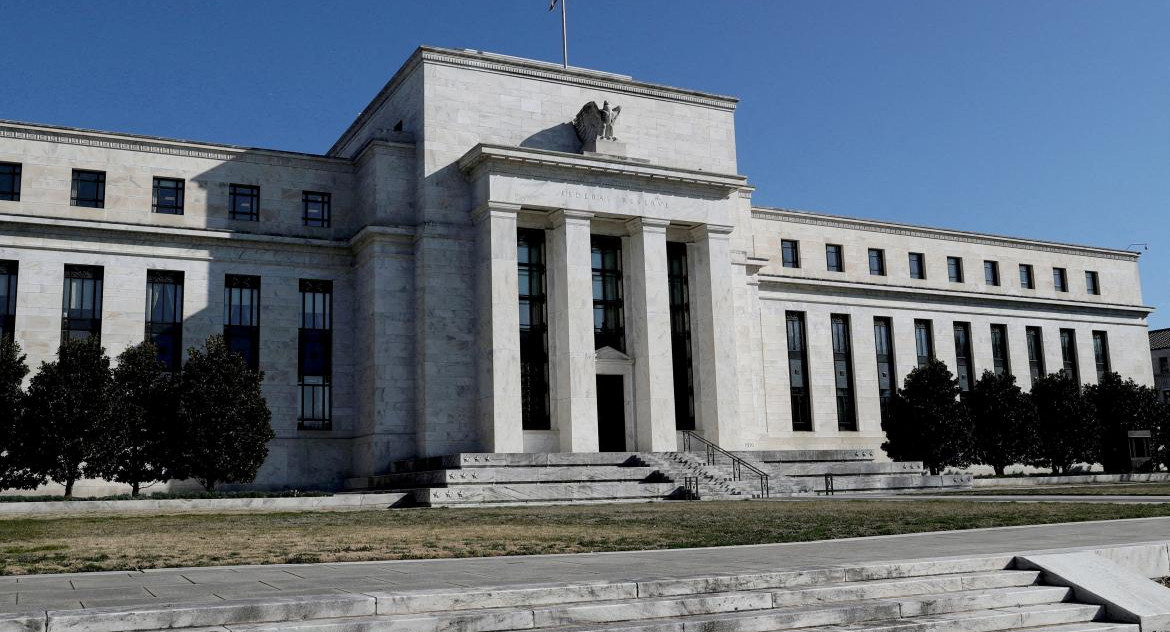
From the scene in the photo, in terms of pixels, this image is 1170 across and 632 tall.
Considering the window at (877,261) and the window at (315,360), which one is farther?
the window at (877,261)

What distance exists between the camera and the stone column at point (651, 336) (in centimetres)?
4234

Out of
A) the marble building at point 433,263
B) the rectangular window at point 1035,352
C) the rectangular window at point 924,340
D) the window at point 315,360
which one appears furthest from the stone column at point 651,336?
the rectangular window at point 1035,352

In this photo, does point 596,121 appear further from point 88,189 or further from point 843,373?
point 843,373

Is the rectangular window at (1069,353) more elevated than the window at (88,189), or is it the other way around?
the window at (88,189)

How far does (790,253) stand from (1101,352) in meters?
24.2

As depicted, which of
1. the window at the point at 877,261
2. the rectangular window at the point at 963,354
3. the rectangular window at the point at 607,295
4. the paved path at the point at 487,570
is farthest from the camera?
the rectangular window at the point at 963,354

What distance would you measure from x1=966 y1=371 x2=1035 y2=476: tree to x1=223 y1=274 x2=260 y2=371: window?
111ft

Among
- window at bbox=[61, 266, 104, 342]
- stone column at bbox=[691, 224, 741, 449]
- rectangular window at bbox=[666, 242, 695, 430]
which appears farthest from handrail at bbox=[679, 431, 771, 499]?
window at bbox=[61, 266, 104, 342]

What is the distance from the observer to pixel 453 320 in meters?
41.5

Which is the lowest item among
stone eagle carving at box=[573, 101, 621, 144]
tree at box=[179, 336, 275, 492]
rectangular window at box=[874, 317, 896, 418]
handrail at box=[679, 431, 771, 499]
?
handrail at box=[679, 431, 771, 499]

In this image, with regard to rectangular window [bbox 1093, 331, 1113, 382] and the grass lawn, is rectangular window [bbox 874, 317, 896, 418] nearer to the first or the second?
rectangular window [bbox 1093, 331, 1113, 382]

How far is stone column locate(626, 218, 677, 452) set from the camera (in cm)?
4234

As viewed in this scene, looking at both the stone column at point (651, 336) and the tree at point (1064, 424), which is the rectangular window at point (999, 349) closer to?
the tree at point (1064, 424)

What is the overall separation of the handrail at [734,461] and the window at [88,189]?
2580 centimetres
